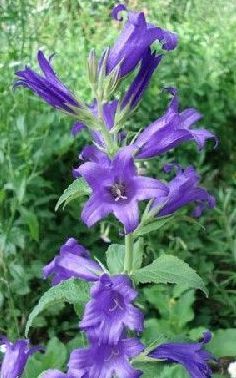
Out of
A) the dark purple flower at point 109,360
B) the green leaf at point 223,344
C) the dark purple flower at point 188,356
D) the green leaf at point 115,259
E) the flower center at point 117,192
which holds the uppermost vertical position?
the flower center at point 117,192

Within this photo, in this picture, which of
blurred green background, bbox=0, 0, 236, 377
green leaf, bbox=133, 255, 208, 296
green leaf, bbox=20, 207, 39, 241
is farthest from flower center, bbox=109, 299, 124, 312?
green leaf, bbox=20, 207, 39, 241

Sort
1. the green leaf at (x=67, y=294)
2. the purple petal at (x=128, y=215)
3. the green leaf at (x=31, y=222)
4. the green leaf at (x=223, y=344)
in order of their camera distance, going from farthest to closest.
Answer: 1. the green leaf at (x=223, y=344)
2. the green leaf at (x=31, y=222)
3. the green leaf at (x=67, y=294)
4. the purple petal at (x=128, y=215)

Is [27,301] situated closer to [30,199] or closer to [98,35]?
[30,199]

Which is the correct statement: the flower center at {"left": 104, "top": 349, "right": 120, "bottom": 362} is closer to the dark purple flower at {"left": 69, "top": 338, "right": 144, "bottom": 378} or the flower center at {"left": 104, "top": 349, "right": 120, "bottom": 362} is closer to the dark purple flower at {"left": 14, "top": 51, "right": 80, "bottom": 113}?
the dark purple flower at {"left": 69, "top": 338, "right": 144, "bottom": 378}

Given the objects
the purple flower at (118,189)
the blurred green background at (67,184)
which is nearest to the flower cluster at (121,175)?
the purple flower at (118,189)

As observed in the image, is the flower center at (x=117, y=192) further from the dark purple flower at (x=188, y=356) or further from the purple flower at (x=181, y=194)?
the dark purple flower at (x=188, y=356)

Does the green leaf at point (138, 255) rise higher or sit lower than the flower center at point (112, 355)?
higher
